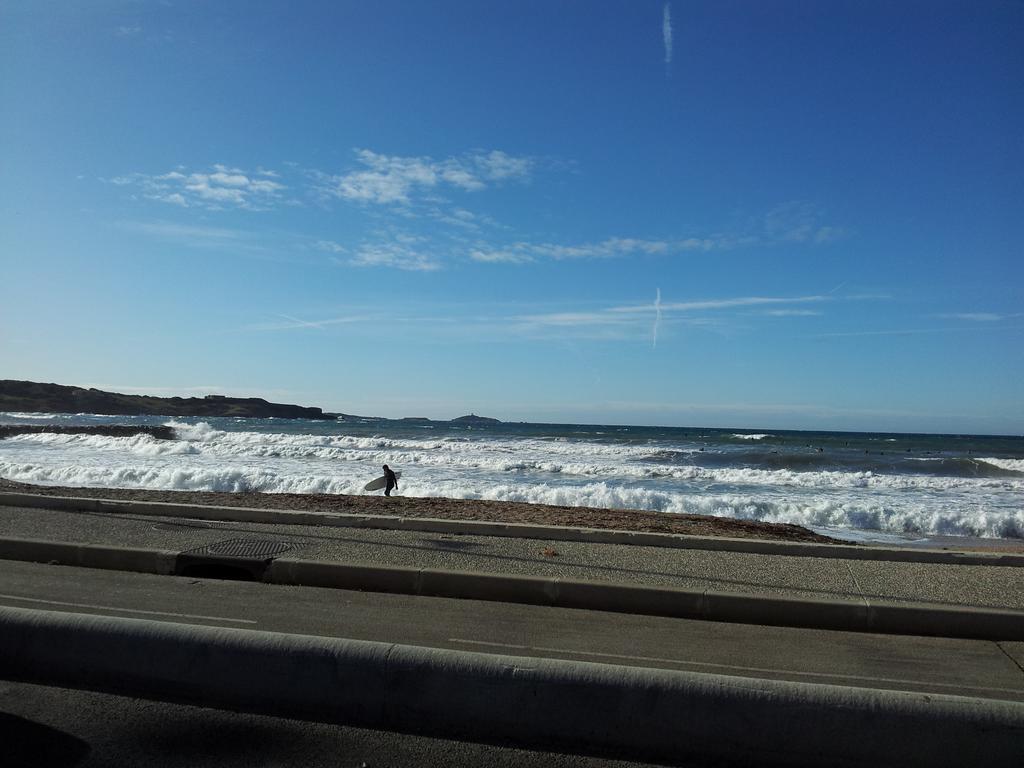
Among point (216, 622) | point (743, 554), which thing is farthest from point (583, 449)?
point (216, 622)

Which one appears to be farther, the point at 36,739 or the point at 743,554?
the point at 743,554

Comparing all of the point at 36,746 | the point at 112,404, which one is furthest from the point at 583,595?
the point at 112,404

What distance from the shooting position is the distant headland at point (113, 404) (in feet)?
368

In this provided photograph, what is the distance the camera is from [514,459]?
1449 inches

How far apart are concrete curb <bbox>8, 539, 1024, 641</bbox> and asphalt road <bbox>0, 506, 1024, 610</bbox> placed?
0.94 feet

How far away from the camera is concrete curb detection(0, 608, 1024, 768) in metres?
3.84

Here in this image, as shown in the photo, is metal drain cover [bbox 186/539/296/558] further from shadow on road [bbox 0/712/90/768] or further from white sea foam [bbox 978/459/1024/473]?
white sea foam [bbox 978/459/1024/473]

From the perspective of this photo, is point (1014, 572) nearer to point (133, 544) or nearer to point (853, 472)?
point (133, 544)

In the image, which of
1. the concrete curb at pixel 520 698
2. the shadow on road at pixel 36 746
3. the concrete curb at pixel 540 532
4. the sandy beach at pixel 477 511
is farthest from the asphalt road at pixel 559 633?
the sandy beach at pixel 477 511

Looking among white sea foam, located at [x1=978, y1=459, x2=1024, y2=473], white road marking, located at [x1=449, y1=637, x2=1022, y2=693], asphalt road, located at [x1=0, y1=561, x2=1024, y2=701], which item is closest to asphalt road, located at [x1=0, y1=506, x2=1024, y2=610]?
asphalt road, located at [x1=0, y1=561, x2=1024, y2=701]

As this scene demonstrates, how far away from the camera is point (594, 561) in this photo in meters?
8.38

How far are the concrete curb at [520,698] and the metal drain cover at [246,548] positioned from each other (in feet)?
10.2

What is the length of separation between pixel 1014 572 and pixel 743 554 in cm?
276

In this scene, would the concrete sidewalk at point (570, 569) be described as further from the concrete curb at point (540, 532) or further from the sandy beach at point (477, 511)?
the sandy beach at point (477, 511)
